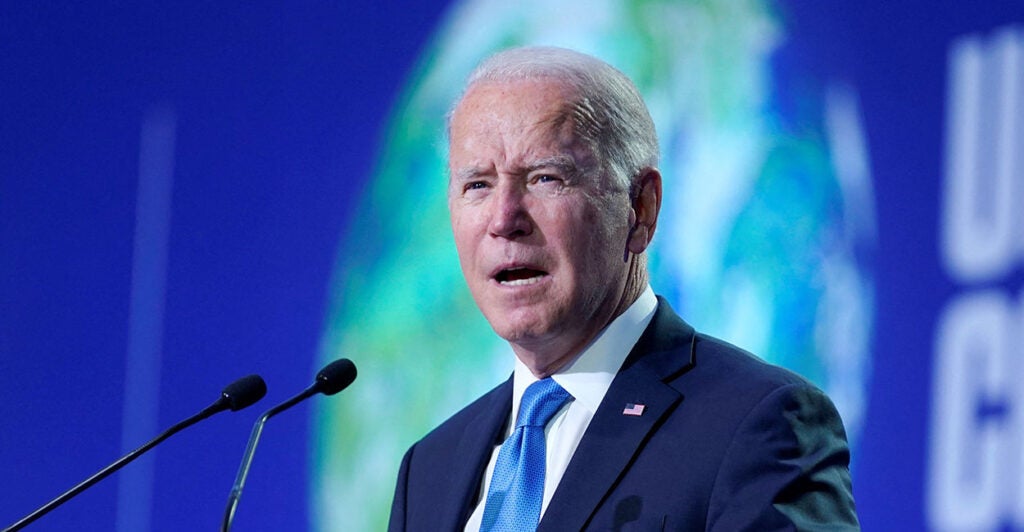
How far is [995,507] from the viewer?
110 inches

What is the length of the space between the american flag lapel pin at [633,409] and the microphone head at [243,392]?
1.90ft

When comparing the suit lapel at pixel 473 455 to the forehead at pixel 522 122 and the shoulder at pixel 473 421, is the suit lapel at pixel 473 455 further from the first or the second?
the forehead at pixel 522 122

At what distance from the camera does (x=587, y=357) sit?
7.07 ft

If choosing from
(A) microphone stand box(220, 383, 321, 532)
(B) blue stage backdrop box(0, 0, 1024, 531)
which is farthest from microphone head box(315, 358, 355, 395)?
(B) blue stage backdrop box(0, 0, 1024, 531)

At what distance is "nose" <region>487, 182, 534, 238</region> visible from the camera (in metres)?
2.06

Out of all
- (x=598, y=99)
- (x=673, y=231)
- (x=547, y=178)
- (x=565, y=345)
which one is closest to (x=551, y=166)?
(x=547, y=178)

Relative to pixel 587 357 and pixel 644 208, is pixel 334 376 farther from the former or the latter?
pixel 644 208

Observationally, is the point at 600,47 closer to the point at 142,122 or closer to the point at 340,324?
the point at 340,324

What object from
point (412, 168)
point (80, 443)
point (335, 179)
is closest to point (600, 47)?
point (412, 168)

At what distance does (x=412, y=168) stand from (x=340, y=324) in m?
0.51

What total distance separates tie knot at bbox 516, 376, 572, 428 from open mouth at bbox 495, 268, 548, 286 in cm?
19

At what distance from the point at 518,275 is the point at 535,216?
103mm

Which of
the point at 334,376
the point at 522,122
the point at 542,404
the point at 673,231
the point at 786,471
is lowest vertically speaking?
the point at 786,471

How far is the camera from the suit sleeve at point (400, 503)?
2336mm
